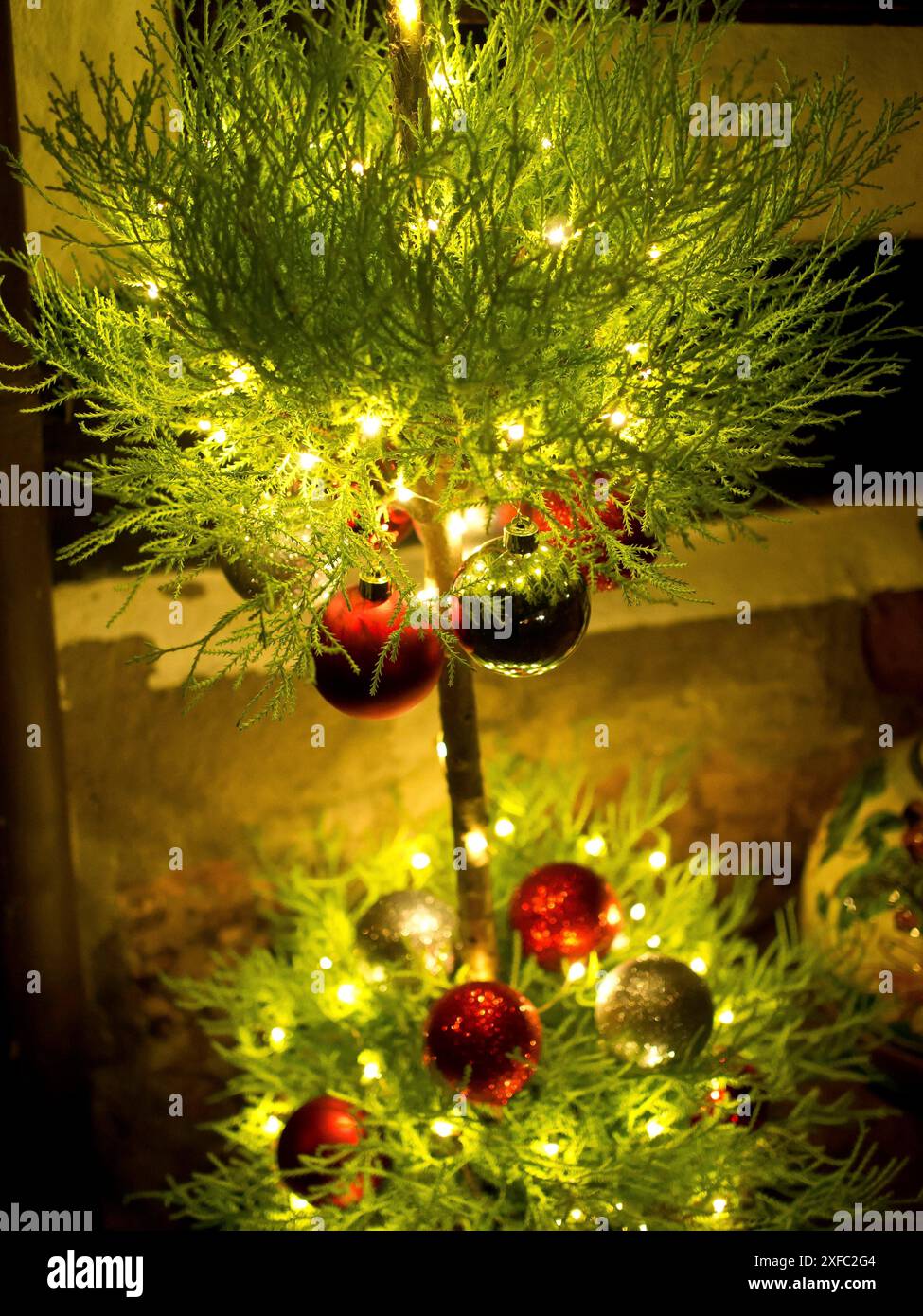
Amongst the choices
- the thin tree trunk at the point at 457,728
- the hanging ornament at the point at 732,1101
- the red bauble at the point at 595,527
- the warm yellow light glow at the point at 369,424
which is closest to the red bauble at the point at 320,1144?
the thin tree trunk at the point at 457,728

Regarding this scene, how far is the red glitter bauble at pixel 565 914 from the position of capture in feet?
6.32

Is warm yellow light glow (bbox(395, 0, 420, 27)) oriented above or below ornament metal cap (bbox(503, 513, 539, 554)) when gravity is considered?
above

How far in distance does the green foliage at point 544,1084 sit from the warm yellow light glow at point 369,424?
3.25 feet

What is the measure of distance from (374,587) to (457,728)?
37 centimetres

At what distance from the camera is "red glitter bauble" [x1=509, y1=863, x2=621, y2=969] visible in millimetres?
1926

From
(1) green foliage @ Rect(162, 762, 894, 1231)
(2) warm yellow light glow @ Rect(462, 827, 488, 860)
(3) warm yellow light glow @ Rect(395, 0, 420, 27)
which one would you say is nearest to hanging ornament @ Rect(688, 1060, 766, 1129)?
(1) green foliage @ Rect(162, 762, 894, 1231)

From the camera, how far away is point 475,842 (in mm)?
1834

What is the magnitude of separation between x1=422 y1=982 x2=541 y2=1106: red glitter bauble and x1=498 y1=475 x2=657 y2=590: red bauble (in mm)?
682

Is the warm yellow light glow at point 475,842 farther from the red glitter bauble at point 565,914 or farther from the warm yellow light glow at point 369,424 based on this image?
the warm yellow light glow at point 369,424

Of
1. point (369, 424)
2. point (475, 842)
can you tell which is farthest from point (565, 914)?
point (369, 424)

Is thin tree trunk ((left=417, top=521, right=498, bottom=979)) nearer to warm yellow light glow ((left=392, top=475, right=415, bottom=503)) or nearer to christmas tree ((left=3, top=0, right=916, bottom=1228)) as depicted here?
christmas tree ((left=3, top=0, right=916, bottom=1228))

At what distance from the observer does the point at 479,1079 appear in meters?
1.67

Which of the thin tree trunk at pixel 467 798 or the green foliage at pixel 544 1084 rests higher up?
the thin tree trunk at pixel 467 798
